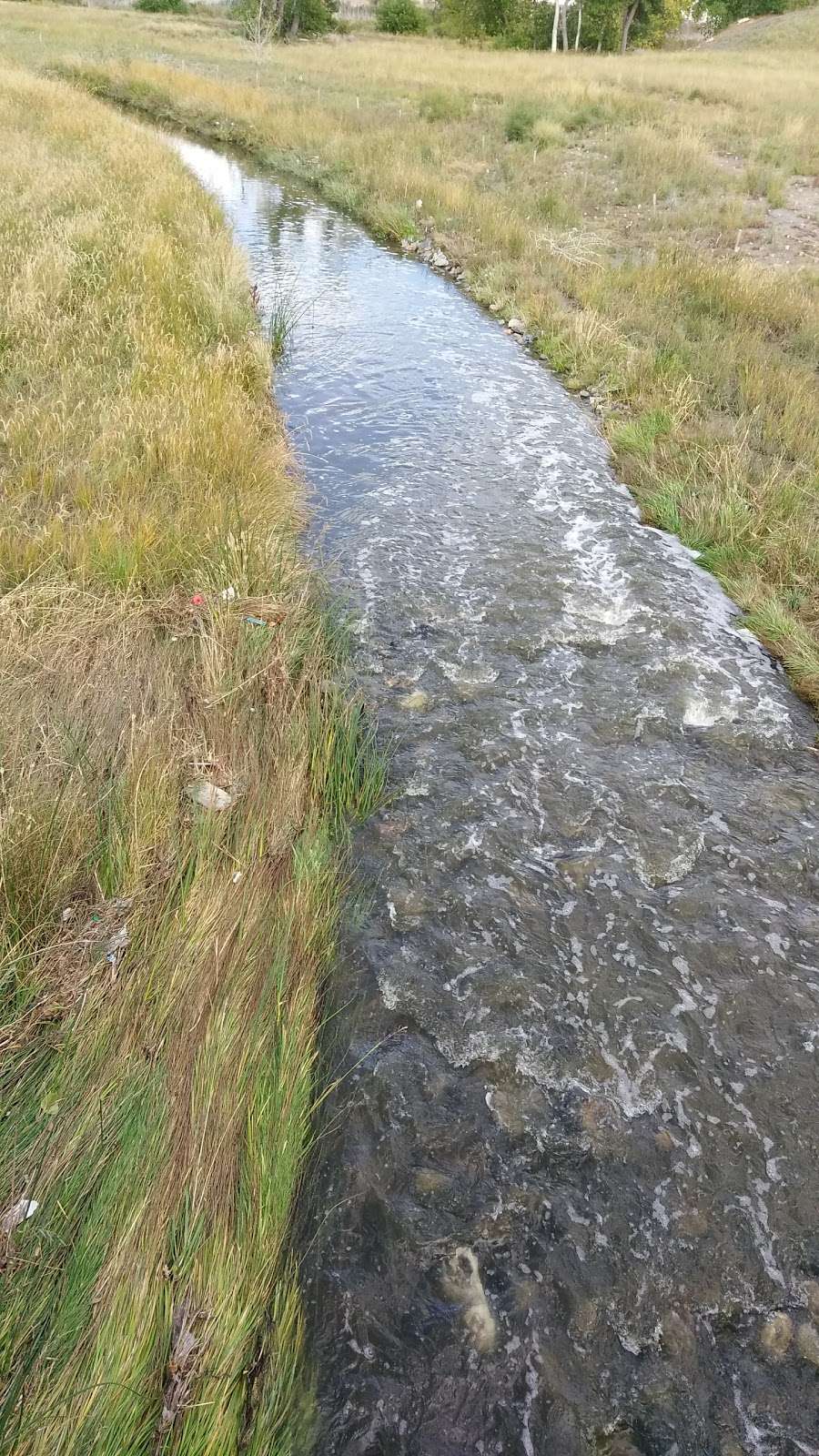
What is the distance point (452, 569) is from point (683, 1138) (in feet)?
13.4

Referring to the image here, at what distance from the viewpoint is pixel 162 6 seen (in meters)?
56.7

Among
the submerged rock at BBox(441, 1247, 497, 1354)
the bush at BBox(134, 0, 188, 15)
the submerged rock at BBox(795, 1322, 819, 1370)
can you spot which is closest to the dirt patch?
the submerged rock at BBox(795, 1322, 819, 1370)

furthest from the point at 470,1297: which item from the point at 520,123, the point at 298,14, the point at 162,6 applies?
the point at 162,6

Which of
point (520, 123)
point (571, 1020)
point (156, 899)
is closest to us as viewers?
point (156, 899)

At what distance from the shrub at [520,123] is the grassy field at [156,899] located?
1737cm

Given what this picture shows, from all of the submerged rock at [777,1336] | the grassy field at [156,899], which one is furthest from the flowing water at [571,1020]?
the grassy field at [156,899]

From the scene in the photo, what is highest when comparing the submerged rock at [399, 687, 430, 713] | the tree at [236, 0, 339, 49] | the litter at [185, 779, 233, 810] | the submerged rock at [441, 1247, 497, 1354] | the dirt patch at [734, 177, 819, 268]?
the tree at [236, 0, 339, 49]

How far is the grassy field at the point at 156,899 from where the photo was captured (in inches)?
73.1

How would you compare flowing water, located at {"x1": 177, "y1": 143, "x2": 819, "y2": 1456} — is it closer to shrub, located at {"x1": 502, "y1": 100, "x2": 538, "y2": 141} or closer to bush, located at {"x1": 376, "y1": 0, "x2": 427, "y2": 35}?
shrub, located at {"x1": 502, "y1": 100, "x2": 538, "y2": 141}

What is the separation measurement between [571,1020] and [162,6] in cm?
7932

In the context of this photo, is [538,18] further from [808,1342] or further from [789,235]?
[808,1342]

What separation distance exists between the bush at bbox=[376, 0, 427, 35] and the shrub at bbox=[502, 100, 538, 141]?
44236 mm

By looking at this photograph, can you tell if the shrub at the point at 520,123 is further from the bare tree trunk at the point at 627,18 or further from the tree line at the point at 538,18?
the bare tree trunk at the point at 627,18

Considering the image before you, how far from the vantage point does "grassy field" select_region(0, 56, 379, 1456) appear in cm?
186
